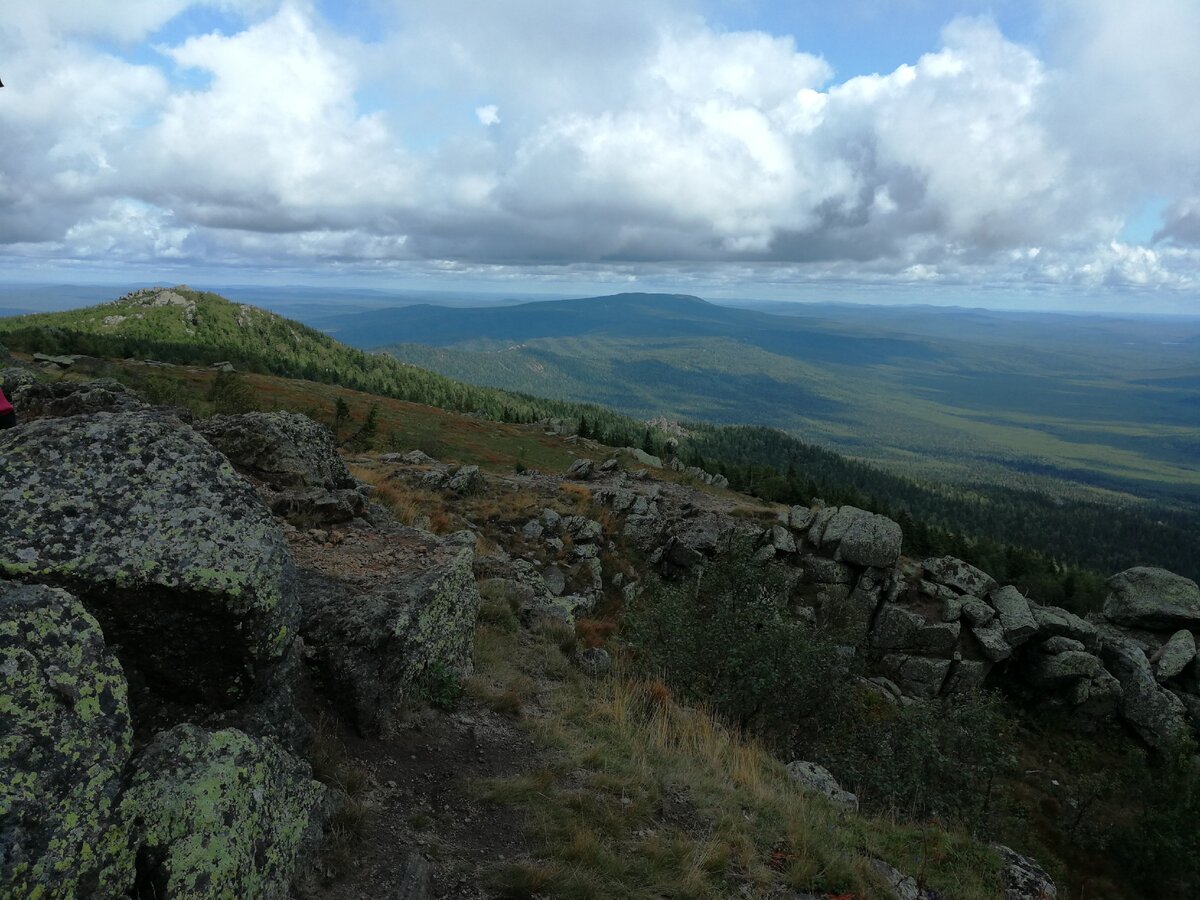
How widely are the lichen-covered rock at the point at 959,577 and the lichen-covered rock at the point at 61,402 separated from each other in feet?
132

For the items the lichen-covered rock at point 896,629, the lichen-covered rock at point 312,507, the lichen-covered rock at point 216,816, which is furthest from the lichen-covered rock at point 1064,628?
the lichen-covered rock at point 216,816

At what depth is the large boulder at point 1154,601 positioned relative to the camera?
42.2 m

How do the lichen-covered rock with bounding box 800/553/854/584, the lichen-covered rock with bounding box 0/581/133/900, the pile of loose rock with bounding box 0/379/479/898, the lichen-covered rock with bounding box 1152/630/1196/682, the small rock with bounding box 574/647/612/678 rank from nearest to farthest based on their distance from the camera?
the lichen-covered rock with bounding box 0/581/133/900 < the pile of loose rock with bounding box 0/379/479/898 < the small rock with bounding box 574/647/612/678 < the lichen-covered rock with bounding box 800/553/854/584 < the lichen-covered rock with bounding box 1152/630/1196/682

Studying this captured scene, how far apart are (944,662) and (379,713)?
33.9m

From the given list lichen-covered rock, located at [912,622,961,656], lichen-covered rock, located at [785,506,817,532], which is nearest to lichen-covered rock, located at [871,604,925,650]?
lichen-covered rock, located at [912,622,961,656]

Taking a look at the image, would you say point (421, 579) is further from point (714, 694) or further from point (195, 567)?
point (714, 694)

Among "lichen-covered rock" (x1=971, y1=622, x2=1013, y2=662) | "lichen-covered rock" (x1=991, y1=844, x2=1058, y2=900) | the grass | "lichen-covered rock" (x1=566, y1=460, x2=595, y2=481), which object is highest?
the grass

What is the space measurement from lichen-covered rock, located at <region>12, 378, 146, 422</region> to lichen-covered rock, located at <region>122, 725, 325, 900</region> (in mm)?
10987

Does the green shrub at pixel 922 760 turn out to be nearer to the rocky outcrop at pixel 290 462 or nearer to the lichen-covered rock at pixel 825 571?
the rocky outcrop at pixel 290 462

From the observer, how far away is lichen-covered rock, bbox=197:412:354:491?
15.1m

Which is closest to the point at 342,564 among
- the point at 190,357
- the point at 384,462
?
the point at 384,462

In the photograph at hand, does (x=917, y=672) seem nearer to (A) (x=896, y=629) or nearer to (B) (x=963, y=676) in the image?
(A) (x=896, y=629)

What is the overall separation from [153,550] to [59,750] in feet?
6.63

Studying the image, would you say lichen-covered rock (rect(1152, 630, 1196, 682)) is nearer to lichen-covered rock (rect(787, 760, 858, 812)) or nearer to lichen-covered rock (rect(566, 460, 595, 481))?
lichen-covered rock (rect(566, 460, 595, 481))
